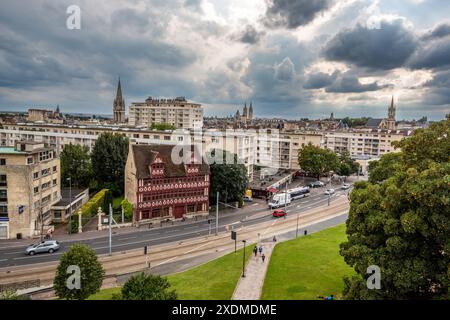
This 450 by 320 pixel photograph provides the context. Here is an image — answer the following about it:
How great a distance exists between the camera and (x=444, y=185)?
716 inches

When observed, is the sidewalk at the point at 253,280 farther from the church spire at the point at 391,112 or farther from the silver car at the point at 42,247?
the church spire at the point at 391,112

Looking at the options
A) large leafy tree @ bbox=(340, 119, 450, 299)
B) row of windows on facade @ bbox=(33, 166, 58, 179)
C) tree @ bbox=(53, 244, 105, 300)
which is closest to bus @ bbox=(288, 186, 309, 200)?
row of windows on facade @ bbox=(33, 166, 58, 179)

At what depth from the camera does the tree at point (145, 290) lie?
70.6ft

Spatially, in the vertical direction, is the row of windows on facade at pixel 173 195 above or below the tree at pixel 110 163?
below

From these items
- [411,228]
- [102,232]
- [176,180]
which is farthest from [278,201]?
[411,228]

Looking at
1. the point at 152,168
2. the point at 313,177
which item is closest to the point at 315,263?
the point at 152,168

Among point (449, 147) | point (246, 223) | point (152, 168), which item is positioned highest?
point (449, 147)

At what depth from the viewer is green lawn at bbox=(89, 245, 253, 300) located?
31172 mm

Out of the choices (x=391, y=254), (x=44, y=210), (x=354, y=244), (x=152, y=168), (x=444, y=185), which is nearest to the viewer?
(x=444, y=185)

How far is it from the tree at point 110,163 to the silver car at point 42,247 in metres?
27.4

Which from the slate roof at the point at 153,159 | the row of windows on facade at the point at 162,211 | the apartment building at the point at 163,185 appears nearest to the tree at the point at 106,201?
the apartment building at the point at 163,185

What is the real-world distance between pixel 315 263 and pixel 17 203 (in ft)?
136

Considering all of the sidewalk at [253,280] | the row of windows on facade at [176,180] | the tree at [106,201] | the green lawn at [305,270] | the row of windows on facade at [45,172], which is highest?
the row of windows on facade at [45,172]
